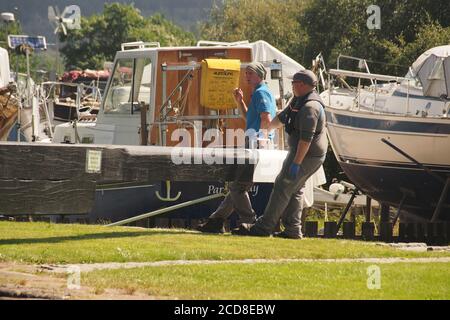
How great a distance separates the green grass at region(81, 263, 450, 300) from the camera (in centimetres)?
1094

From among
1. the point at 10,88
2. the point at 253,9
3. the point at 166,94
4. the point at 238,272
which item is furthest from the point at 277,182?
the point at 253,9

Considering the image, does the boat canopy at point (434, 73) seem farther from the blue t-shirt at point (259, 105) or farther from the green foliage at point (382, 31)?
the green foliage at point (382, 31)

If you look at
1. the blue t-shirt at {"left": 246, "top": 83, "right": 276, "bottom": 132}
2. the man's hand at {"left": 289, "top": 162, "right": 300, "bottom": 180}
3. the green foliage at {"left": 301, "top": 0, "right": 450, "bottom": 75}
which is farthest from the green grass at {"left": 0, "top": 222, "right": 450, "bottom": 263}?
the green foliage at {"left": 301, "top": 0, "right": 450, "bottom": 75}

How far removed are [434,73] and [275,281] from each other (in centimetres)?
1239

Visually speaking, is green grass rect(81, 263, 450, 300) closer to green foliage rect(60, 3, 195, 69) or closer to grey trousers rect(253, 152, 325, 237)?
grey trousers rect(253, 152, 325, 237)

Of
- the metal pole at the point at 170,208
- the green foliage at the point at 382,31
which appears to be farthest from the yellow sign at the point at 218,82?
the green foliage at the point at 382,31

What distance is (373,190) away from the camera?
23.7 meters

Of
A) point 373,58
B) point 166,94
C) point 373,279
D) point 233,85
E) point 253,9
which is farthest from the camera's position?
point 253,9

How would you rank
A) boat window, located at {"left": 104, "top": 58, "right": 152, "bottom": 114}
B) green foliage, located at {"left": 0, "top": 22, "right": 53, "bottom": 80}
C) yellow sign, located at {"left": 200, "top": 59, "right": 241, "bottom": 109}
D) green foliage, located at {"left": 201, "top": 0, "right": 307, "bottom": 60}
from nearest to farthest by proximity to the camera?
yellow sign, located at {"left": 200, "top": 59, "right": 241, "bottom": 109} < boat window, located at {"left": 104, "top": 58, "right": 152, "bottom": 114} < green foliage, located at {"left": 0, "top": 22, "right": 53, "bottom": 80} < green foliage, located at {"left": 201, "top": 0, "right": 307, "bottom": 60}

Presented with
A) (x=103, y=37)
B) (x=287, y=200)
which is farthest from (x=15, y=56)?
(x=103, y=37)

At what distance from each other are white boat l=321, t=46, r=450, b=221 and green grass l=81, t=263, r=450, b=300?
9468 millimetres

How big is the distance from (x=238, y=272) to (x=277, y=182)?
346 cm

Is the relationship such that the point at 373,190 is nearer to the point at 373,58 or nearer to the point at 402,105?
the point at 402,105

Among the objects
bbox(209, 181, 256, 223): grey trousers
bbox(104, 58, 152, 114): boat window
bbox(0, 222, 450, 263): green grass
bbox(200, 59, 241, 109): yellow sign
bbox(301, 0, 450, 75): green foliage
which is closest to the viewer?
bbox(0, 222, 450, 263): green grass
